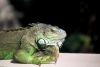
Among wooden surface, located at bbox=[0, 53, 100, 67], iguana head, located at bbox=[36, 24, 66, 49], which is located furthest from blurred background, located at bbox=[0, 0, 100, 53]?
iguana head, located at bbox=[36, 24, 66, 49]

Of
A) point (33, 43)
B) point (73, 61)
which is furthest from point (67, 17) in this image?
point (73, 61)

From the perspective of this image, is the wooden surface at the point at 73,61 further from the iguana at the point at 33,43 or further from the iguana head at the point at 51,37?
the iguana head at the point at 51,37

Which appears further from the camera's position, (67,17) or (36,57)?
(67,17)

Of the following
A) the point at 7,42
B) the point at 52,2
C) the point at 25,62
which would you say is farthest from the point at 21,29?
the point at 52,2

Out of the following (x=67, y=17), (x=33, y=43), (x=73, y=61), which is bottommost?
(x=67, y=17)

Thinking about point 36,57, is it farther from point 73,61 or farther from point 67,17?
point 67,17
